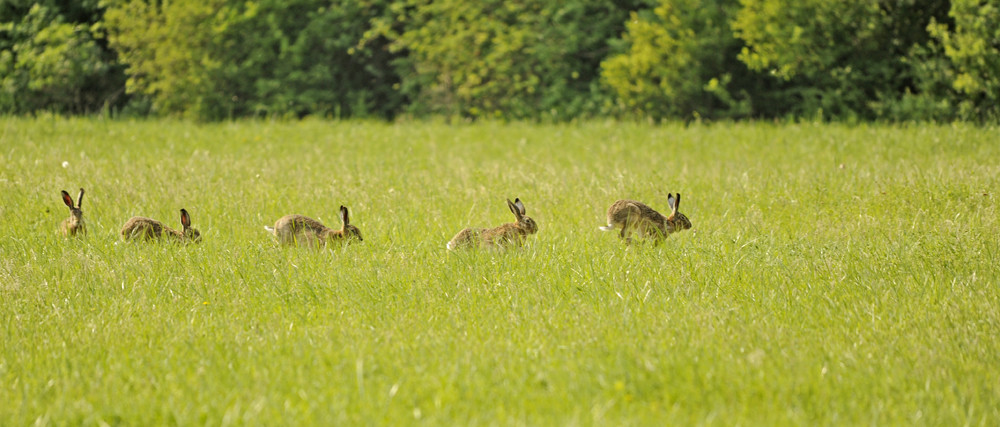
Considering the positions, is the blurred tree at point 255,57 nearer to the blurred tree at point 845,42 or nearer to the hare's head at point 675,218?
the blurred tree at point 845,42

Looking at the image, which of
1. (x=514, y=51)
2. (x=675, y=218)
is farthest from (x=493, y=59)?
(x=675, y=218)

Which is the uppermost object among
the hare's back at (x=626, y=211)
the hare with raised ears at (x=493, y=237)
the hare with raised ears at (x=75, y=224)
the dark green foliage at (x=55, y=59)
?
the hare's back at (x=626, y=211)

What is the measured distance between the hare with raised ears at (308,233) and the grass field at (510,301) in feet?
0.55

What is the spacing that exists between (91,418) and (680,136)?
11.8 meters

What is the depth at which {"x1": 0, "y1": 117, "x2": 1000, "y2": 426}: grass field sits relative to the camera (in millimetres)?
4500

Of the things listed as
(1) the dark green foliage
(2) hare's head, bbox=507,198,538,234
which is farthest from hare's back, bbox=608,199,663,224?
(1) the dark green foliage

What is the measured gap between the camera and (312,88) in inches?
859

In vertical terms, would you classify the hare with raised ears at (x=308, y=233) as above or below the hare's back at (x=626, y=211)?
below

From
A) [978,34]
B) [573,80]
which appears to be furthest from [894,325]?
[573,80]

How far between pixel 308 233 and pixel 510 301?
205 centimetres

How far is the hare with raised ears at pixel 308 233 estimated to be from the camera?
7508 mm

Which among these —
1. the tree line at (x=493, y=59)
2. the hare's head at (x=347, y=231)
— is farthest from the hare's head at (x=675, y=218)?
the tree line at (x=493, y=59)

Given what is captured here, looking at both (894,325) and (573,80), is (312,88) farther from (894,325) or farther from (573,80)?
(894,325)

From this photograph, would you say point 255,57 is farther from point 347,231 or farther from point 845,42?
point 347,231
